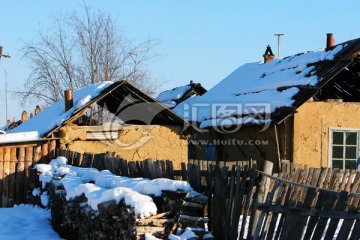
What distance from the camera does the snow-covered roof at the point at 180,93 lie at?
83.5 ft

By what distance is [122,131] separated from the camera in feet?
47.8

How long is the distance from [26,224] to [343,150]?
8.58 m

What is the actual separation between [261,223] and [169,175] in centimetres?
198

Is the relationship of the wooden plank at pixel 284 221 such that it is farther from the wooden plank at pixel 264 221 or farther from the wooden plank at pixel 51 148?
the wooden plank at pixel 51 148

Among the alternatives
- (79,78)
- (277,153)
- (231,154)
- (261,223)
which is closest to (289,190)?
(261,223)

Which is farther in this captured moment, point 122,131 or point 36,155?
point 122,131

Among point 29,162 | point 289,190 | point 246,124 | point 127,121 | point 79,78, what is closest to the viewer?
point 289,190

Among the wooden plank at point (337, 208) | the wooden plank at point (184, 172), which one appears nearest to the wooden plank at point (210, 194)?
the wooden plank at point (184, 172)

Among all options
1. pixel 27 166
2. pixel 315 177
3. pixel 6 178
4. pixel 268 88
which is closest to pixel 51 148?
pixel 27 166

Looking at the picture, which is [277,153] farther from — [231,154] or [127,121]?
[127,121]

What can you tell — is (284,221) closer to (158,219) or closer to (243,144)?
(158,219)

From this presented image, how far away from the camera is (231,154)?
670 inches

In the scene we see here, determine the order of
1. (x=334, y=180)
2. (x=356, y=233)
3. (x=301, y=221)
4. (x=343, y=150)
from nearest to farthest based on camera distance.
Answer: (x=356, y=233) < (x=301, y=221) < (x=334, y=180) < (x=343, y=150)

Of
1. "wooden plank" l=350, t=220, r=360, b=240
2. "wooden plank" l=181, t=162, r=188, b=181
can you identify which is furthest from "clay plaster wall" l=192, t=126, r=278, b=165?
"wooden plank" l=350, t=220, r=360, b=240
